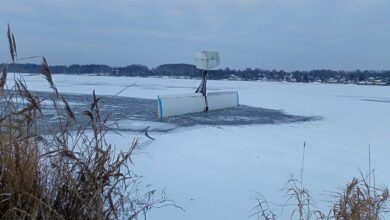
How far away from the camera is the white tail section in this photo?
13.1m

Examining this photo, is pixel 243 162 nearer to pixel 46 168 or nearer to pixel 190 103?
pixel 46 168

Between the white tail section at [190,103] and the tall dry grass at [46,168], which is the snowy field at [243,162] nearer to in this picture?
the tall dry grass at [46,168]

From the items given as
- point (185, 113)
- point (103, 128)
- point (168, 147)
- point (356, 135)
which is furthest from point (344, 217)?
point (185, 113)

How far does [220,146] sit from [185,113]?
6.61 m

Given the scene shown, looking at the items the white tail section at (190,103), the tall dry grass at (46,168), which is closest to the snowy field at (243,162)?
the tall dry grass at (46,168)

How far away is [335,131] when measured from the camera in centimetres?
1064

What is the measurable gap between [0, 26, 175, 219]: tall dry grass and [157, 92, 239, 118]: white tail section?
9883 millimetres

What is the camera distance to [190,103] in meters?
14.8

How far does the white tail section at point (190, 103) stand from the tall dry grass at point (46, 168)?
9883 mm

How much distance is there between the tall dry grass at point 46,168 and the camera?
2662 mm

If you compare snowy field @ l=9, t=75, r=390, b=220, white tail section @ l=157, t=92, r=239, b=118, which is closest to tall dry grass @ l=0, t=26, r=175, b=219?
snowy field @ l=9, t=75, r=390, b=220

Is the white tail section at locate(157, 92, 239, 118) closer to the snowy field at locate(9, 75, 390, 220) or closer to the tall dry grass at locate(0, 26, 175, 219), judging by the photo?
the snowy field at locate(9, 75, 390, 220)

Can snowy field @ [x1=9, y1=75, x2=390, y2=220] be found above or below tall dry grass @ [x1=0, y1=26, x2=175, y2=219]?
below

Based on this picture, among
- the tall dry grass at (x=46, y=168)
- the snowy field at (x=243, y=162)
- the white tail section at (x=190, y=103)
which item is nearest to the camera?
the tall dry grass at (x=46, y=168)
